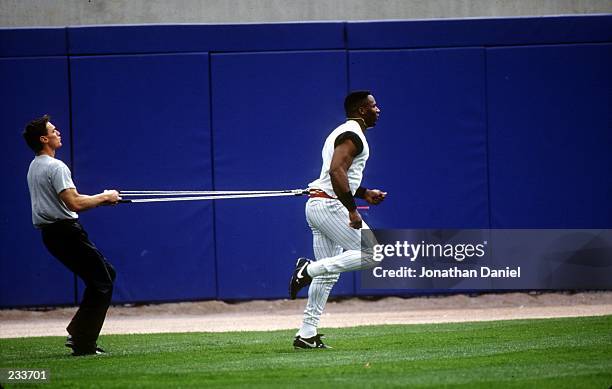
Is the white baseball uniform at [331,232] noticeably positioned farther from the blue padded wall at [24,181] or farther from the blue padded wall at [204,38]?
the blue padded wall at [24,181]

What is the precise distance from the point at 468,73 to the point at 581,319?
4.57 meters

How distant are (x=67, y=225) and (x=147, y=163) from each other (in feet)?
19.7

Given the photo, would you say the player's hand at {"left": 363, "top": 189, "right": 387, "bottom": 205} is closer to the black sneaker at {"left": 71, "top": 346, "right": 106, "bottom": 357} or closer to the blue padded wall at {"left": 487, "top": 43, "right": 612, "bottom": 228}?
the black sneaker at {"left": 71, "top": 346, "right": 106, "bottom": 357}

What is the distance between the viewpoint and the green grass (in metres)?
8.00

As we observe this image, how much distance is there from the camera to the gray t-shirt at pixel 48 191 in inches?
387

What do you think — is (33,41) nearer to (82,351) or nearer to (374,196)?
(82,351)

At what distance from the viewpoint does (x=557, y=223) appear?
630 inches

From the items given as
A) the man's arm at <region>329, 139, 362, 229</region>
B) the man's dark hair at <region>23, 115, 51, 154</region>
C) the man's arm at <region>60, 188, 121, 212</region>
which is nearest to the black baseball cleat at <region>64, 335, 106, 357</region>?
the man's arm at <region>60, 188, 121, 212</region>

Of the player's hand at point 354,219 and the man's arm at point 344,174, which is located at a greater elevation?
Answer: the man's arm at point 344,174

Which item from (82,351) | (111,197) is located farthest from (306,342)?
(111,197)

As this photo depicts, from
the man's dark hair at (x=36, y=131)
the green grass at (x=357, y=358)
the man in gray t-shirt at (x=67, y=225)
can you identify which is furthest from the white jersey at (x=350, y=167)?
the man's dark hair at (x=36, y=131)

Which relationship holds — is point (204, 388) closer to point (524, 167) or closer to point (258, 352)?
point (258, 352)

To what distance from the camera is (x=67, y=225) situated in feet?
32.5

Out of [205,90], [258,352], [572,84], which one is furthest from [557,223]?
[258,352]
